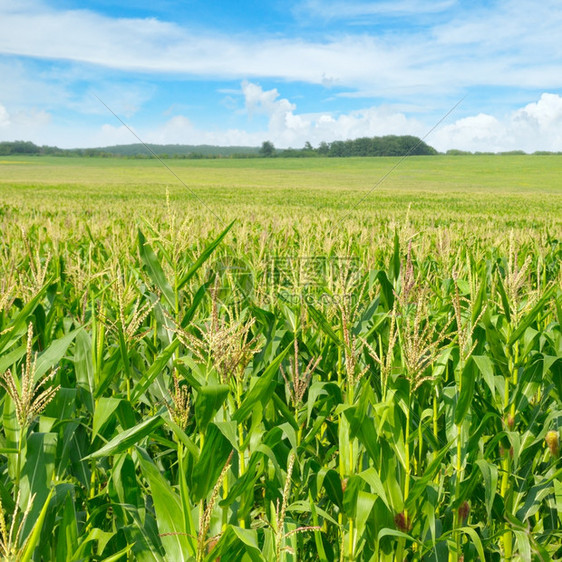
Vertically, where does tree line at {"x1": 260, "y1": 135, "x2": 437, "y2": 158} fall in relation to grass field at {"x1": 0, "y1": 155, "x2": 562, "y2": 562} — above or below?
above

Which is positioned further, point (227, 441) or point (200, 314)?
point (200, 314)

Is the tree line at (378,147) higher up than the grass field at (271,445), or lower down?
higher up

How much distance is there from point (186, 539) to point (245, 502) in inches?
10.7

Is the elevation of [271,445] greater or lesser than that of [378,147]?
lesser

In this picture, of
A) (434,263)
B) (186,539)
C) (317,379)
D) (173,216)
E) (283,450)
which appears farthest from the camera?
(434,263)

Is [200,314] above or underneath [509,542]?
above

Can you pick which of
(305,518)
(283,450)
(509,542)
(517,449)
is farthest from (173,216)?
(509,542)

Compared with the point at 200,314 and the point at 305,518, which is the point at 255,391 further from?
the point at 200,314

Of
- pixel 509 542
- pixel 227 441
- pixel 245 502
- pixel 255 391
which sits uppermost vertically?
pixel 255 391

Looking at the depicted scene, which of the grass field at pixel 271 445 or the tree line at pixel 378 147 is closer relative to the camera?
the grass field at pixel 271 445

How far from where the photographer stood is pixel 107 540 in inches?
63.2

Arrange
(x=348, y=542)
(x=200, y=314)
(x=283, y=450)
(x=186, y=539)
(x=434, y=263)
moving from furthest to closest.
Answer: (x=434, y=263) → (x=200, y=314) → (x=283, y=450) → (x=348, y=542) → (x=186, y=539)

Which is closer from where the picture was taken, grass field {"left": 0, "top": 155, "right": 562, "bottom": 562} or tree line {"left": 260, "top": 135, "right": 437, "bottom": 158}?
grass field {"left": 0, "top": 155, "right": 562, "bottom": 562}

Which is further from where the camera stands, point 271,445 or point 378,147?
point 378,147
